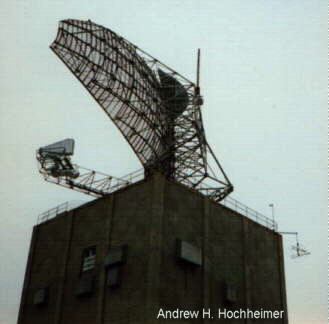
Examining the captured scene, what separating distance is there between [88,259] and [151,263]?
23.3 ft

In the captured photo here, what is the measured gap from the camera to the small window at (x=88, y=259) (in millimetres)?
40459

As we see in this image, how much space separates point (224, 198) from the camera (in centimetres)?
4666

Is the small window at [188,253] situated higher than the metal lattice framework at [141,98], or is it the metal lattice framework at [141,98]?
the metal lattice framework at [141,98]

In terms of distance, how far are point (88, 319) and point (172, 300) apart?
658 centimetres

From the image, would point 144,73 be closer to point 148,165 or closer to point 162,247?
point 148,165

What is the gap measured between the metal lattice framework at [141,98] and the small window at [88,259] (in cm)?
863

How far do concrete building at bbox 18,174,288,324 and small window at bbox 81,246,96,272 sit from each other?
0.25ft

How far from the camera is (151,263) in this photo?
1410 inches

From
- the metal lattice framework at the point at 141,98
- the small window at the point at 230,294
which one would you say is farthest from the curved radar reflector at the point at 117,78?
the small window at the point at 230,294

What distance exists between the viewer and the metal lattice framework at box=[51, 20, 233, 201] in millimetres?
44406

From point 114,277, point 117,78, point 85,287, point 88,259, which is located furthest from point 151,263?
point 117,78

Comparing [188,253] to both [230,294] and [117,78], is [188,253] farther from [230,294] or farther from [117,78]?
[117,78]

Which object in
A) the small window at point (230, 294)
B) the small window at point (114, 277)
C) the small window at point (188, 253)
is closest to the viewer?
the small window at point (114, 277)

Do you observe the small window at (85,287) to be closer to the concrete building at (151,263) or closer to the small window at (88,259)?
the concrete building at (151,263)
